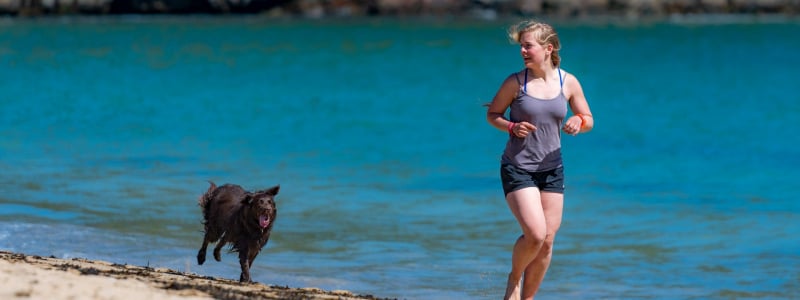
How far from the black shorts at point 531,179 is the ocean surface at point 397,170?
2272 millimetres

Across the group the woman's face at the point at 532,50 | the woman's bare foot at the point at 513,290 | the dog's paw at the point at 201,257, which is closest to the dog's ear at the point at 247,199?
the dog's paw at the point at 201,257

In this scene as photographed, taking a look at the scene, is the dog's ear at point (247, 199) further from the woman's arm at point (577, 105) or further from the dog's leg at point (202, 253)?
the woman's arm at point (577, 105)

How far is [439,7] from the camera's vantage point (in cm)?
10538

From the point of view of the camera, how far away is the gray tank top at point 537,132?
7203mm

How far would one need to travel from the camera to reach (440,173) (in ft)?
61.4

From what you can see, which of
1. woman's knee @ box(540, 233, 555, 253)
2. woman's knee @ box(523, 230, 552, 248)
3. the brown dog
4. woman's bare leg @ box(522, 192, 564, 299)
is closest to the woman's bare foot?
woman's bare leg @ box(522, 192, 564, 299)

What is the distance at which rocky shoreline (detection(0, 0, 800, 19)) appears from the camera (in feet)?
325

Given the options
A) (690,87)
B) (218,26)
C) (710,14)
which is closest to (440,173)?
(690,87)

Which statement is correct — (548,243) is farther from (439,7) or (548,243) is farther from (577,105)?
(439,7)

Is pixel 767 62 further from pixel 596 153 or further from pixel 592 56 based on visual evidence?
pixel 596 153

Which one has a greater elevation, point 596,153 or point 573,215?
point 596,153

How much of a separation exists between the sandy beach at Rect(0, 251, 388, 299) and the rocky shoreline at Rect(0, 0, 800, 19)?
91.4 m

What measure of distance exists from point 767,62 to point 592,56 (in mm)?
8210

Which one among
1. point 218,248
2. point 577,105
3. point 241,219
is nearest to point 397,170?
point 218,248
